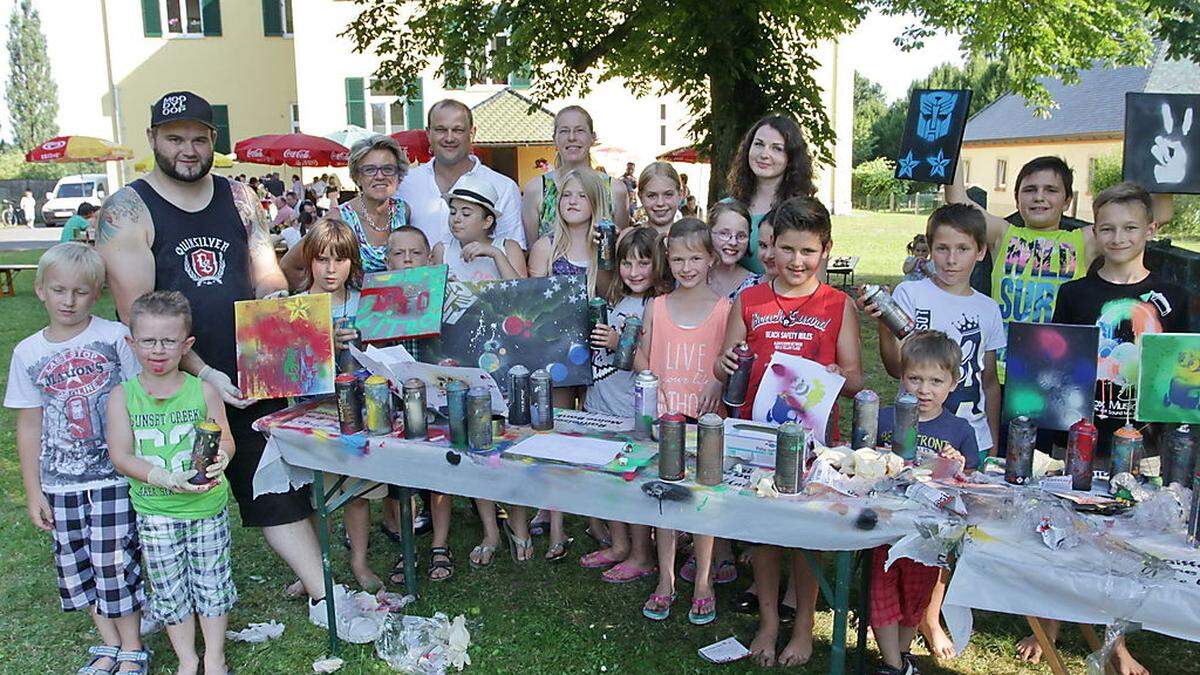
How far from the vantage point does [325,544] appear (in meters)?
3.31

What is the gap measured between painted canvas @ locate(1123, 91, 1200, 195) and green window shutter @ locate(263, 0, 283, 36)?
78.7 feet

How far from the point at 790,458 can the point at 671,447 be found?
1.24ft

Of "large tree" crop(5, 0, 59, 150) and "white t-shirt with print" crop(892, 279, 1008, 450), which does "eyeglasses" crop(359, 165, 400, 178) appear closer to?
"white t-shirt with print" crop(892, 279, 1008, 450)

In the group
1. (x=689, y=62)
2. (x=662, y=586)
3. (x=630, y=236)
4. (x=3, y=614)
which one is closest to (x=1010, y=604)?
(x=662, y=586)

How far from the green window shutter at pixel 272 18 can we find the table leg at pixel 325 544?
23334mm

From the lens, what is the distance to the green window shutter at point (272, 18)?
2308cm

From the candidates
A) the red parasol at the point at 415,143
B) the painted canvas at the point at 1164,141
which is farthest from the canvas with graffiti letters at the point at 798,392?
the red parasol at the point at 415,143

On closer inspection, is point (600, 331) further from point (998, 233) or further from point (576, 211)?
point (998, 233)

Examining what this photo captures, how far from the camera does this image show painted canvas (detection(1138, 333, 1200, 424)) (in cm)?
253

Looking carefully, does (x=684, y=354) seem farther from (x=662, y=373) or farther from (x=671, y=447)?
(x=671, y=447)

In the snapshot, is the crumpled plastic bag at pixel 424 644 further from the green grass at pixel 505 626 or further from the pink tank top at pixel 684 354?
the pink tank top at pixel 684 354

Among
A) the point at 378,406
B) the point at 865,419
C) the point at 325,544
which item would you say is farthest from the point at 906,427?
the point at 325,544

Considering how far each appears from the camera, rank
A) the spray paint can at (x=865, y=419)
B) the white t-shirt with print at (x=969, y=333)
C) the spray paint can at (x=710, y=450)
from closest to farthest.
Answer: the spray paint can at (x=710, y=450) → the spray paint can at (x=865, y=419) → the white t-shirt with print at (x=969, y=333)

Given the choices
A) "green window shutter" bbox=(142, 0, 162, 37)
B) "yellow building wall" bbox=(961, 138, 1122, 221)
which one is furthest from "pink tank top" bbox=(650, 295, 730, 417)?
"green window shutter" bbox=(142, 0, 162, 37)
